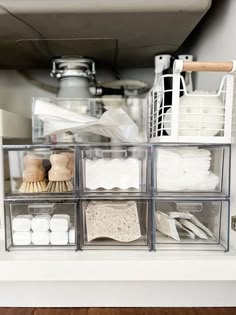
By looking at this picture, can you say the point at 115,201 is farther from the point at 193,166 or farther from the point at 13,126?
the point at 13,126

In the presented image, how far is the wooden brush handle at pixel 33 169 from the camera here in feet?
2.18

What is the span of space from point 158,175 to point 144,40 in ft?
1.24

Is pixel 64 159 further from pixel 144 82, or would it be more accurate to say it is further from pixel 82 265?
pixel 144 82

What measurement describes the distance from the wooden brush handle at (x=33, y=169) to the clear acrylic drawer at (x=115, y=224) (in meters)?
0.12

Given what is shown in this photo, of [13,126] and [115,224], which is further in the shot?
[13,126]

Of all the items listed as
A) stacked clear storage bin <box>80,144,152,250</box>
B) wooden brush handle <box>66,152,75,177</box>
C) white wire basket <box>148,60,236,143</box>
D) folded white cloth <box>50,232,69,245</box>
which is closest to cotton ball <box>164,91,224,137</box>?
white wire basket <box>148,60,236,143</box>

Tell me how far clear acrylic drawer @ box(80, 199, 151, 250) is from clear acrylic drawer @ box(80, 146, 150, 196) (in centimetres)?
3

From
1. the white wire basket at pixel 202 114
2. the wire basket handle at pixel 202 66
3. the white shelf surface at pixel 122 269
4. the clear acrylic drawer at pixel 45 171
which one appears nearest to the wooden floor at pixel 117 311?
the white shelf surface at pixel 122 269

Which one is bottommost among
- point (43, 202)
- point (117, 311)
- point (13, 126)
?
point (117, 311)

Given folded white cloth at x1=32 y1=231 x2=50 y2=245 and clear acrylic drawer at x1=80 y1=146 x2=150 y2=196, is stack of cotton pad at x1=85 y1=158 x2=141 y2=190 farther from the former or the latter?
folded white cloth at x1=32 y1=231 x2=50 y2=245

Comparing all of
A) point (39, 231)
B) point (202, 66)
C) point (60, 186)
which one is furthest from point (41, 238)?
point (202, 66)

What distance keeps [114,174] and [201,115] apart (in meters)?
0.23

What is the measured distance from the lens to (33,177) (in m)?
0.66

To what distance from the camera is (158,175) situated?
0.65 m
